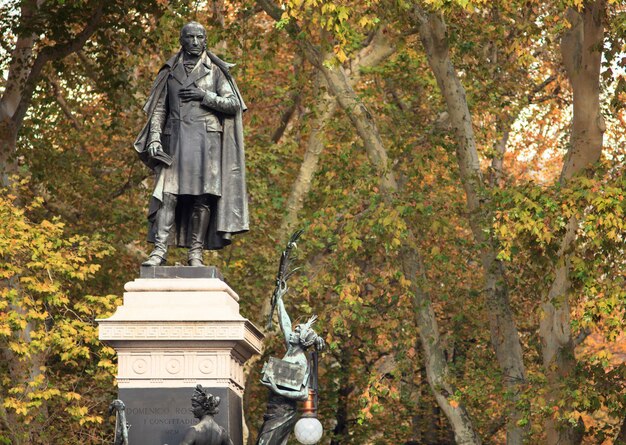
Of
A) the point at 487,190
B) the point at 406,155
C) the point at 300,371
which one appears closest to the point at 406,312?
the point at 406,155

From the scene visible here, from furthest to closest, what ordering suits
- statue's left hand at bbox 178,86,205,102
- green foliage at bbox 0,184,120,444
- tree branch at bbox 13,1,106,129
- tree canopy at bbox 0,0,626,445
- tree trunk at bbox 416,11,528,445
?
tree branch at bbox 13,1,106,129
tree trunk at bbox 416,11,528,445
green foliage at bbox 0,184,120,444
tree canopy at bbox 0,0,626,445
statue's left hand at bbox 178,86,205,102

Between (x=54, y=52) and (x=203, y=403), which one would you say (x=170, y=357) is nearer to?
(x=203, y=403)

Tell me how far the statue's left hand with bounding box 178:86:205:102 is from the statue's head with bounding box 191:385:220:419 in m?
2.74

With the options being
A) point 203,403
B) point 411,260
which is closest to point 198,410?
point 203,403

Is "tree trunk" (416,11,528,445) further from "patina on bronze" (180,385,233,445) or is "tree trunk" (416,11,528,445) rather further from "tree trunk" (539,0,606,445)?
"patina on bronze" (180,385,233,445)

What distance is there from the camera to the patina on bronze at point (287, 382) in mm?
14398

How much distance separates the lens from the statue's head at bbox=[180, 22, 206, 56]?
49.1 feet

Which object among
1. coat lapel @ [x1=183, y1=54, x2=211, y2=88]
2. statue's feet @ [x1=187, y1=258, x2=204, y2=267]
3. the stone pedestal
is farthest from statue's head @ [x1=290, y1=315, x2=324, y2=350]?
coat lapel @ [x1=183, y1=54, x2=211, y2=88]

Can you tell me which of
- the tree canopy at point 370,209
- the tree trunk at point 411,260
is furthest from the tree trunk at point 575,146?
the tree trunk at point 411,260

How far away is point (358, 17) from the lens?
24.3 m

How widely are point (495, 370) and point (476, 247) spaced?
6.45ft

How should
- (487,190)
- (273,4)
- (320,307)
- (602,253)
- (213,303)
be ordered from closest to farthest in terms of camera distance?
(213,303) < (602,253) < (487,190) < (273,4) < (320,307)

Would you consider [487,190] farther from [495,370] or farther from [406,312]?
[406,312]

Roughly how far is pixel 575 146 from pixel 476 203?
6.54 feet
